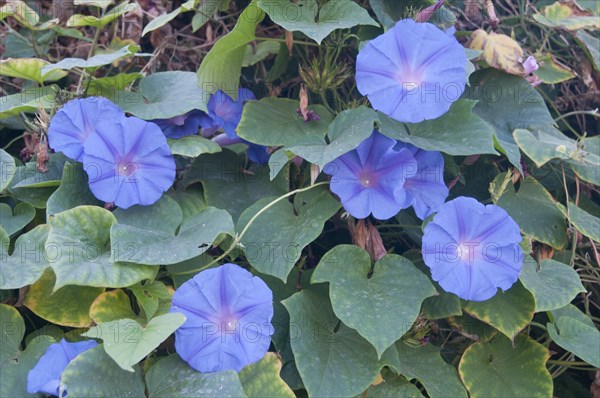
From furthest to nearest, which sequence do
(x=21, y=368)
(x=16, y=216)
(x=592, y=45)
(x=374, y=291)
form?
(x=592, y=45)
(x=16, y=216)
(x=374, y=291)
(x=21, y=368)

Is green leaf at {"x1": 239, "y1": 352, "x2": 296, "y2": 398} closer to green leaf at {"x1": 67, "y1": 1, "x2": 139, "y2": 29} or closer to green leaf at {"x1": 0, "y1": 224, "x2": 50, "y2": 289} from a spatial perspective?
green leaf at {"x1": 0, "y1": 224, "x2": 50, "y2": 289}

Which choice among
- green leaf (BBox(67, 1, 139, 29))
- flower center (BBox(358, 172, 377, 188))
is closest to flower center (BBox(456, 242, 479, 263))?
flower center (BBox(358, 172, 377, 188))

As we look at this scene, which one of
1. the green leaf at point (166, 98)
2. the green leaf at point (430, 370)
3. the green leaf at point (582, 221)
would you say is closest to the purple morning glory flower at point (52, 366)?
the green leaf at point (166, 98)

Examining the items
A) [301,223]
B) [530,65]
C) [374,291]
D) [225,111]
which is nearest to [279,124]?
[225,111]

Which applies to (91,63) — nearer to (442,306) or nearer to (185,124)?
(185,124)

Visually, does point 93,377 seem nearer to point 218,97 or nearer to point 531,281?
point 218,97
